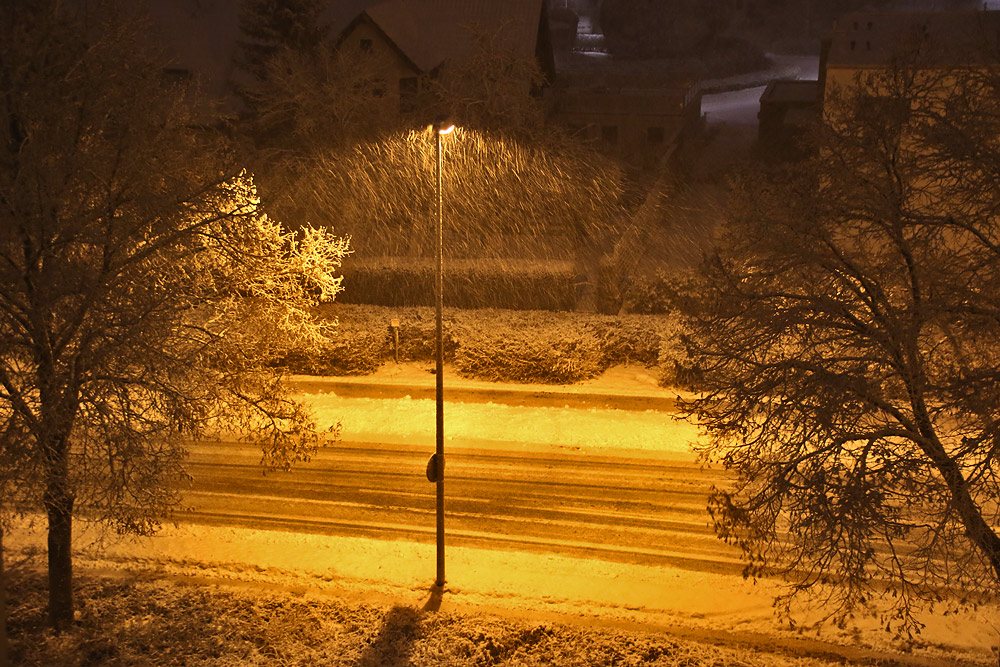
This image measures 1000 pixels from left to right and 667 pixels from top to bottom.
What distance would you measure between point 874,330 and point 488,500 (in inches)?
280

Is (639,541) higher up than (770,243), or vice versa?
(770,243)

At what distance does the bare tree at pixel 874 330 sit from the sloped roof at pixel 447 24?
20.9m

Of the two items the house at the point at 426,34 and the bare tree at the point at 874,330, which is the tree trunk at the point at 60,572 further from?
the house at the point at 426,34

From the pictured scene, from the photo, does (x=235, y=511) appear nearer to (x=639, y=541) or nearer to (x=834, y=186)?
(x=639, y=541)

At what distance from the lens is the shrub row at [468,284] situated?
70.3ft

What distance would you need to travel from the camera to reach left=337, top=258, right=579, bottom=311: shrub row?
21.4 meters

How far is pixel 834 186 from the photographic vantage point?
9.47 m

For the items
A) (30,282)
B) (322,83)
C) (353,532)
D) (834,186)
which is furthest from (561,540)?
(322,83)

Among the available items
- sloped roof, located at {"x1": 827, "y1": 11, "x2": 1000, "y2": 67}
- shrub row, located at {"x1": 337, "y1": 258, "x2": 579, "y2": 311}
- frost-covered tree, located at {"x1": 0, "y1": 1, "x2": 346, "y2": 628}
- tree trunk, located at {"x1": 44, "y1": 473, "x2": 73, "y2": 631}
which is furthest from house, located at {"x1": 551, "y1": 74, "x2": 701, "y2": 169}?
tree trunk, located at {"x1": 44, "y1": 473, "x2": 73, "y2": 631}

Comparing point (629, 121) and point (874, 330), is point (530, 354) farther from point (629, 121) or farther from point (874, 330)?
point (629, 121)

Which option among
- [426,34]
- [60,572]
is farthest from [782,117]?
[60,572]

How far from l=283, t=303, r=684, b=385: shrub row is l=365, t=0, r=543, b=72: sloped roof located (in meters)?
13.1

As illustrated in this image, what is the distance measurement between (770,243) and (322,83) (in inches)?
881

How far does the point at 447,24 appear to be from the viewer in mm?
32438
